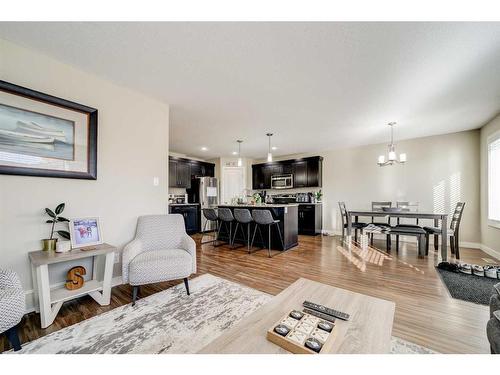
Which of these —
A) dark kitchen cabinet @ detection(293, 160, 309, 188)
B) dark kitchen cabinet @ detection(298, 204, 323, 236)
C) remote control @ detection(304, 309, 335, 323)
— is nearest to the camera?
remote control @ detection(304, 309, 335, 323)

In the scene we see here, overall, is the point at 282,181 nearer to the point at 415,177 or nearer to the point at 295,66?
the point at 415,177

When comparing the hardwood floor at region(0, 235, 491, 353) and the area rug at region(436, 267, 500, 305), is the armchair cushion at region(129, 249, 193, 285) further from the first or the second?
the area rug at region(436, 267, 500, 305)

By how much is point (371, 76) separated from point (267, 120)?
5.87ft

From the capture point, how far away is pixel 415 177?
5.01m

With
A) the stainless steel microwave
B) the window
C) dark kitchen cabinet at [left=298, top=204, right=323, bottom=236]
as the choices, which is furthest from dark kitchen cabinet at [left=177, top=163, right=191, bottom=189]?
the window

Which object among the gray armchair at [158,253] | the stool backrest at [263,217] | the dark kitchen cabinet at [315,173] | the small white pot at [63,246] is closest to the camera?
the small white pot at [63,246]

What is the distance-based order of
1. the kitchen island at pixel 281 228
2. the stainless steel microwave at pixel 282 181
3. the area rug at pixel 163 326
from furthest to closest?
the stainless steel microwave at pixel 282 181 < the kitchen island at pixel 281 228 < the area rug at pixel 163 326

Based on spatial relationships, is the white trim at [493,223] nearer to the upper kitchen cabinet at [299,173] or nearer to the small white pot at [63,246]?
the upper kitchen cabinet at [299,173]

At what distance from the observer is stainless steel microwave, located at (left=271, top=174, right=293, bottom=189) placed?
6.80m

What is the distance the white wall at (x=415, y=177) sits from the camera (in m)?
4.40

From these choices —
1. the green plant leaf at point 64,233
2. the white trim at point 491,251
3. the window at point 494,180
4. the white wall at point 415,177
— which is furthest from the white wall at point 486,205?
the green plant leaf at point 64,233

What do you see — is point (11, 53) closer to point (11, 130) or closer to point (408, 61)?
point (11, 130)

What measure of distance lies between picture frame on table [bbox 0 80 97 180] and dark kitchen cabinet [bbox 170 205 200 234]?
3.75m

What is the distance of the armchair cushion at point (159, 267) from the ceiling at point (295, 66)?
199 cm
